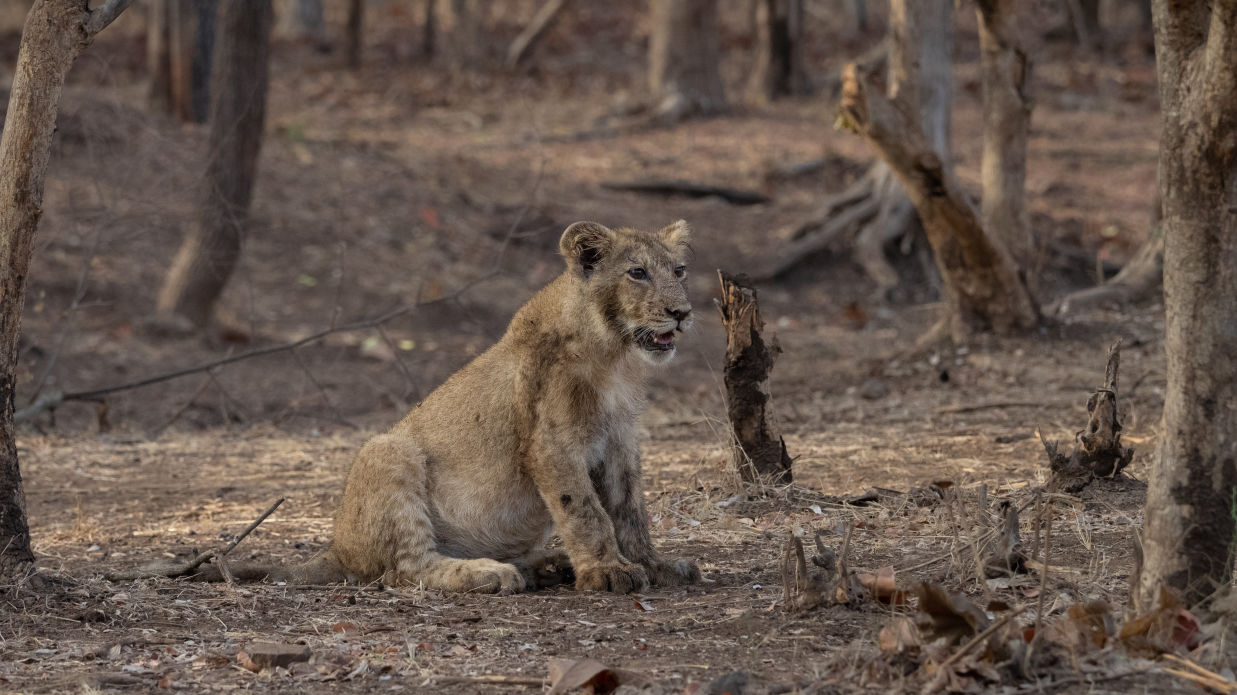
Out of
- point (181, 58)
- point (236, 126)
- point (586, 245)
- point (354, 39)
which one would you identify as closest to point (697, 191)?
point (181, 58)

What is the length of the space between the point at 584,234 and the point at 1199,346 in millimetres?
2681

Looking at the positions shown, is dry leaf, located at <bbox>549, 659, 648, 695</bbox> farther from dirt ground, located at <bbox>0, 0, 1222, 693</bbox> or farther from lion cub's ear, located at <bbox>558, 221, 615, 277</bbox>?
lion cub's ear, located at <bbox>558, 221, 615, 277</bbox>

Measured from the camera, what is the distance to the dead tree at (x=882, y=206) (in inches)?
538

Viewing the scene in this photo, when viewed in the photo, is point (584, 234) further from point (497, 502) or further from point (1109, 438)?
point (1109, 438)

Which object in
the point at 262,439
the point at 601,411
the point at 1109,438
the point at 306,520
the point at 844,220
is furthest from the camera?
the point at 844,220

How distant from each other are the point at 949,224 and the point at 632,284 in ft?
16.7

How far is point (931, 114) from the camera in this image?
45.2ft

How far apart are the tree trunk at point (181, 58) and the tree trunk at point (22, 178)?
520 inches

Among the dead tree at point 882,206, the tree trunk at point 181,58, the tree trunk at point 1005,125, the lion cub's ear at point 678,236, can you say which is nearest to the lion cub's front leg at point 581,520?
the lion cub's ear at point 678,236

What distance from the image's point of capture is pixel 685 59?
865 inches

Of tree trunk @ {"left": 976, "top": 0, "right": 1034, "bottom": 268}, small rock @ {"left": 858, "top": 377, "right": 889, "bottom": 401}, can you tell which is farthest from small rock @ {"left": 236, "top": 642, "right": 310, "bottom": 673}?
tree trunk @ {"left": 976, "top": 0, "right": 1034, "bottom": 268}

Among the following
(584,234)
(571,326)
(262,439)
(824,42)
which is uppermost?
(824,42)

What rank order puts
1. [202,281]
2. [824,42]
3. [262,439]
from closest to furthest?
1. [262,439]
2. [202,281]
3. [824,42]

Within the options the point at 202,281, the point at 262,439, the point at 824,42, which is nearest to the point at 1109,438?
the point at 262,439
